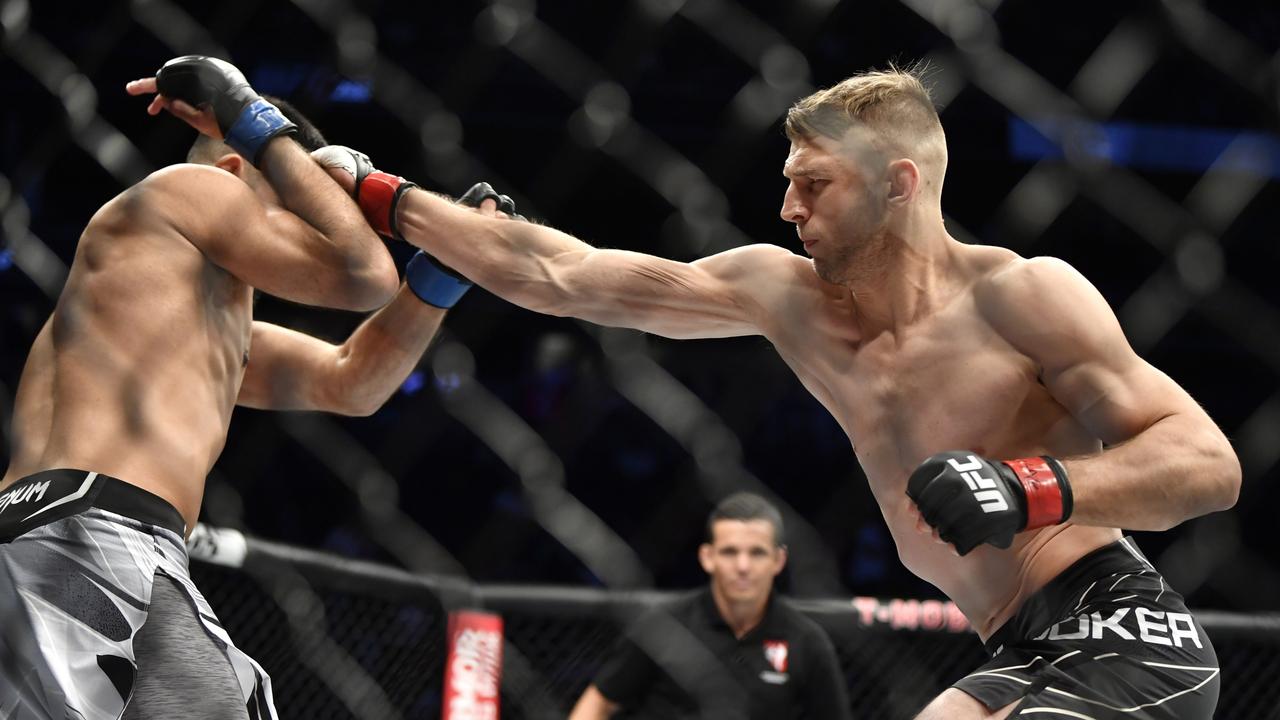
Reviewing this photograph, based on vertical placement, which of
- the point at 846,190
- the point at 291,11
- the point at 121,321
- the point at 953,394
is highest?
the point at 291,11

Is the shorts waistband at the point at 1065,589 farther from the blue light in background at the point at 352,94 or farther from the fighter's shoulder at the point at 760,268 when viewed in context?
the blue light in background at the point at 352,94

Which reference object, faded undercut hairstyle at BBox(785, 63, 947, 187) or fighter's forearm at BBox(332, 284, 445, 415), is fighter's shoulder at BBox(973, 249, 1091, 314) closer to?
faded undercut hairstyle at BBox(785, 63, 947, 187)

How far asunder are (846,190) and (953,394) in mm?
291

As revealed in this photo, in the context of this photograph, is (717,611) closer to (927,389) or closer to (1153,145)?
(927,389)

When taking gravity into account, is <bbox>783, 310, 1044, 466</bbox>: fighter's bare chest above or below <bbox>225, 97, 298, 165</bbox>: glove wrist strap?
above

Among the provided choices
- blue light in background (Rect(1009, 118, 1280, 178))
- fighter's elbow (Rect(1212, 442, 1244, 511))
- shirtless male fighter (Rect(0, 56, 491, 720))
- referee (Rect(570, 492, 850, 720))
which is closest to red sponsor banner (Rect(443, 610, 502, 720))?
referee (Rect(570, 492, 850, 720))

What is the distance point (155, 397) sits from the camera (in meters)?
1.72

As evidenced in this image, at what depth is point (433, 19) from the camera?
15.3ft

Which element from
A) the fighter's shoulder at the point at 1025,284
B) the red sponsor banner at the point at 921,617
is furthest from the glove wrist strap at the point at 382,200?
the red sponsor banner at the point at 921,617

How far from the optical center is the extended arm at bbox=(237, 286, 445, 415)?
7.09ft

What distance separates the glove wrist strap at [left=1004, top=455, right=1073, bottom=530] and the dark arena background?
1.92m

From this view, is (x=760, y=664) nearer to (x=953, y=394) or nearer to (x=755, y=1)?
(x=953, y=394)

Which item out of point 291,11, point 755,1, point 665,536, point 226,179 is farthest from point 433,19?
point 226,179

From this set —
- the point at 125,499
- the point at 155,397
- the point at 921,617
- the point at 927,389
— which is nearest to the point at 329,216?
the point at 155,397
